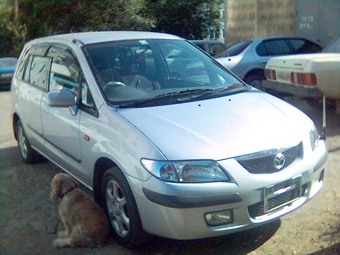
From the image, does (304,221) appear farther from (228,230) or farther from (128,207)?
(128,207)

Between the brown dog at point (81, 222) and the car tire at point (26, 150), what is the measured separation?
2512 millimetres

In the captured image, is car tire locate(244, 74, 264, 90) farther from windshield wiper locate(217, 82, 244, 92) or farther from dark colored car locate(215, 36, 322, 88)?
windshield wiper locate(217, 82, 244, 92)

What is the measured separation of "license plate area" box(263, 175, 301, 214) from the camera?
3.95m

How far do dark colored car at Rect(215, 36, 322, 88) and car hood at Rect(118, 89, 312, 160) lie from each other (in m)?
6.76

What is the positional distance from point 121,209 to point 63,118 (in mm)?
1463

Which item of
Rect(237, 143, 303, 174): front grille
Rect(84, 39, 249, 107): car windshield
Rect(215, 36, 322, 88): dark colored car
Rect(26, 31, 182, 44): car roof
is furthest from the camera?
Rect(215, 36, 322, 88): dark colored car

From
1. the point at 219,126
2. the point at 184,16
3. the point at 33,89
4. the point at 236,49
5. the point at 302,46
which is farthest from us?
the point at 184,16

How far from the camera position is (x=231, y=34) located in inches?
755

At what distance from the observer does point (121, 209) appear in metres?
4.27

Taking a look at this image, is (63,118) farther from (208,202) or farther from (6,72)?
(6,72)

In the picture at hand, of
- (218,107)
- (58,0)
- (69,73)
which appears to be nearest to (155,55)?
(69,73)

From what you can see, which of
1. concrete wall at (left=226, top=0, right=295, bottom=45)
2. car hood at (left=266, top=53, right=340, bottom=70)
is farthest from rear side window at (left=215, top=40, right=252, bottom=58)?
→ concrete wall at (left=226, top=0, right=295, bottom=45)

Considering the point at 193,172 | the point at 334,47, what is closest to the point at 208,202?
the point at 193,172

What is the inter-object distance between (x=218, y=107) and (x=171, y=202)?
3.99 ft
